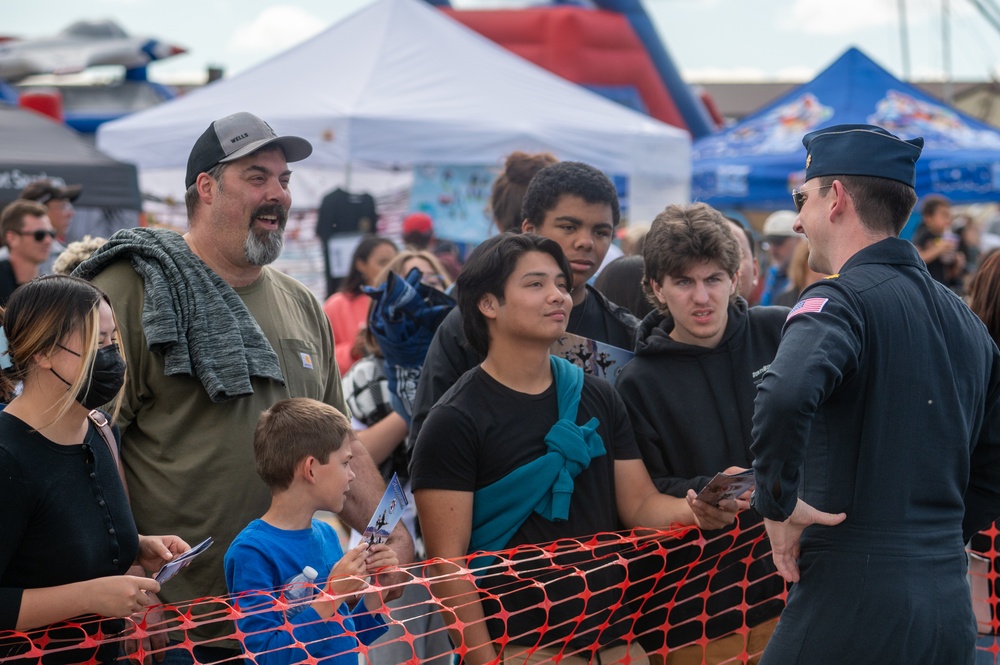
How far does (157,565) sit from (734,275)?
6.65 feet

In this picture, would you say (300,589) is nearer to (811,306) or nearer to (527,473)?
(527,473)

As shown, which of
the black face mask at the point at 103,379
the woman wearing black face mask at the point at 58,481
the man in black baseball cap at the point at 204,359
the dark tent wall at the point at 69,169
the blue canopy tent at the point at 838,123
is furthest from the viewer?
the blue canopy tent at the point at 838,123

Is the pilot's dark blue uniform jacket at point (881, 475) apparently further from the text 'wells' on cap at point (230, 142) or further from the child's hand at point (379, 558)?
the text 'wells' on cap at point (230, 142)

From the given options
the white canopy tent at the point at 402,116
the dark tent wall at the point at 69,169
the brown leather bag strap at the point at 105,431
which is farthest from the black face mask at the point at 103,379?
the dark tent wall at the point at 69,169

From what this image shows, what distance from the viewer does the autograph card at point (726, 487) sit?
2890 millimetres

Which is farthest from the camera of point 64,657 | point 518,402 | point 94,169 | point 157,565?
point 94,169

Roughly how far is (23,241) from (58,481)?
500 centimetres

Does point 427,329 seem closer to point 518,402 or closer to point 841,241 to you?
point 518,402

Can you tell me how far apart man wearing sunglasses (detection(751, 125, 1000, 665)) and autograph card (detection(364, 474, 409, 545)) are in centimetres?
93

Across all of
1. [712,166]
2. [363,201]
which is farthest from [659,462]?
[712,166]

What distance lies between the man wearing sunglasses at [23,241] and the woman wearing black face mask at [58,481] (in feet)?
15.7

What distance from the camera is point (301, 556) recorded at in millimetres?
2949

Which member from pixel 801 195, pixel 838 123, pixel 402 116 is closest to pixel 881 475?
pixel 801 195

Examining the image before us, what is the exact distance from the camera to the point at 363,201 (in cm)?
970
